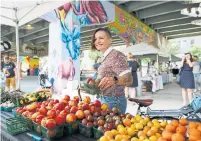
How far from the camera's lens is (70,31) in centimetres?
855

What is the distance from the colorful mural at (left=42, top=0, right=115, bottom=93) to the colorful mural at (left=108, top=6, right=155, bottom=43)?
1.14 meters

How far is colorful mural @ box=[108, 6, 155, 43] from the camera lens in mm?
10159

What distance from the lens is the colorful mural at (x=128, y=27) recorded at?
33.3 feet

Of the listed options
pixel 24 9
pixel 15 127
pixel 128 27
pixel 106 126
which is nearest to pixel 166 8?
pixel 128 27

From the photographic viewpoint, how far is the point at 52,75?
9.15 m

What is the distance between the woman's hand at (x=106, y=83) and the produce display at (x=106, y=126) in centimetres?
26

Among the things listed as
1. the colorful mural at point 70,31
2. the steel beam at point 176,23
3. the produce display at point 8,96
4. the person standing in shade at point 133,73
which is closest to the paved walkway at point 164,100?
the person standing in shade at point 133,73

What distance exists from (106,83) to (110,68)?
0.21 meters

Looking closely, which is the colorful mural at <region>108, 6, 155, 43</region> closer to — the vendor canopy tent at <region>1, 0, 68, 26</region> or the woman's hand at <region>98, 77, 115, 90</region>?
the vendor canopy tent at <region>1, 0, 68, 26</region>

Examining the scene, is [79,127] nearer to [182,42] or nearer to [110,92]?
[110,92]

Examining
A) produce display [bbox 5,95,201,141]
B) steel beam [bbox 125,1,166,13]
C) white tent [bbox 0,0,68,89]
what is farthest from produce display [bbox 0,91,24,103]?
steel beam [bbox 125,1,166,13]

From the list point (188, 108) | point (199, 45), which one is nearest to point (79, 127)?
point (188, 108)

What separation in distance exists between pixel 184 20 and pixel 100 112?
14.1 m

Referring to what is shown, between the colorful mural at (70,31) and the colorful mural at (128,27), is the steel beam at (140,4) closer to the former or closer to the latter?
the colorful mural at (128,27)
